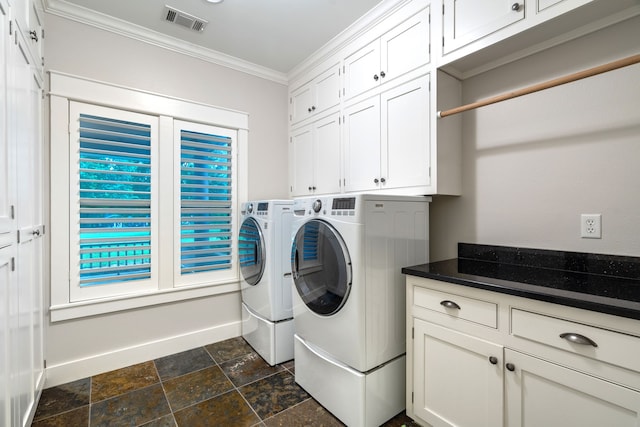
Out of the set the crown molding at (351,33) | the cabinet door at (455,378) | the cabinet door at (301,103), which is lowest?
the cabinet door at (455,378)

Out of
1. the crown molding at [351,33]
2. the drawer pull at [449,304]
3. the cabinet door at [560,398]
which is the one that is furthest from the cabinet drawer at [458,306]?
the crown molding at [351,33]

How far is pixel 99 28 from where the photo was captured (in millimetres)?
2188

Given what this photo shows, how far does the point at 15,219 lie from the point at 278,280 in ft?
4.86

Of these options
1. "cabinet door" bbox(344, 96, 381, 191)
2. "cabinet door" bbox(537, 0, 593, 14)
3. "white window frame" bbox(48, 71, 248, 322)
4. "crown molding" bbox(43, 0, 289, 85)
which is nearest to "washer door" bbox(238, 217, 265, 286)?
"white window frame" bbox(48, 71, 248, 322)

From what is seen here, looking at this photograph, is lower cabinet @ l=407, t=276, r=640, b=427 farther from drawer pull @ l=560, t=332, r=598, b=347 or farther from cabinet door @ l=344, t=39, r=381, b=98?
cabinet door @ l=344, t=39, r=381, b=98

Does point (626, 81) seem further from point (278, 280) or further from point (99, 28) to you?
point (99, 28)

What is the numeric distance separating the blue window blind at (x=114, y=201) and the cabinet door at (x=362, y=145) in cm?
162

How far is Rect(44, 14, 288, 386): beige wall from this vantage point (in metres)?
2.08

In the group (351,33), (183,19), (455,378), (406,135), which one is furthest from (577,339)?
(183,19)

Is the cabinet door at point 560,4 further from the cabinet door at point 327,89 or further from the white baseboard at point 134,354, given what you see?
the white baseboard at point 134,354

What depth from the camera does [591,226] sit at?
1470 mm

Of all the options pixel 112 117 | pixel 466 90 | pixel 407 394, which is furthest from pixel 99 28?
pixel 407 394

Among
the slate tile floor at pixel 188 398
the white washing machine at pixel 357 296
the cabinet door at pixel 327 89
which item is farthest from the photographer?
the cabinet door at pixel 327 89

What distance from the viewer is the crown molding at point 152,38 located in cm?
205
